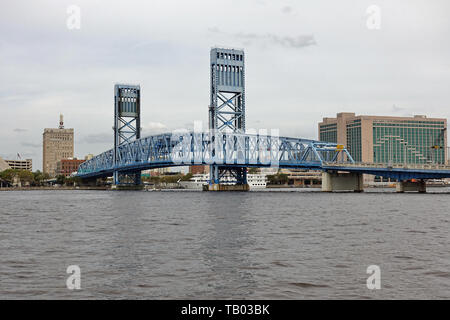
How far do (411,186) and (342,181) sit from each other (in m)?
17.9

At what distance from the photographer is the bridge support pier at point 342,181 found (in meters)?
153

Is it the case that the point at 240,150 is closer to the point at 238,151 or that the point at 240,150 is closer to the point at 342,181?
the point at 238,151

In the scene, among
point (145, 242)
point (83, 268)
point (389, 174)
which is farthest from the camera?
point (389, 174)

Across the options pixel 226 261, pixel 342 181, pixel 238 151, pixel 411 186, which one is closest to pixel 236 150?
pixel 238 151

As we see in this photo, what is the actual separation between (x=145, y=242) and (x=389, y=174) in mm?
108974

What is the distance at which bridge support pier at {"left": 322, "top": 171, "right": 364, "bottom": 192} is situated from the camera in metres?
153

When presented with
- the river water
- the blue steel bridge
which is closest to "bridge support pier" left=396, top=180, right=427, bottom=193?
the blue steel bridge

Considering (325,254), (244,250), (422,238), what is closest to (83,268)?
(244,250)

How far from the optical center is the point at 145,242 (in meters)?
34.8

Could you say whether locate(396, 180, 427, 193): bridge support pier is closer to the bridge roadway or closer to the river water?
the bridge roadway

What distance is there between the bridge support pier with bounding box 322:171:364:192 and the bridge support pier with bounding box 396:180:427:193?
10.4 meters

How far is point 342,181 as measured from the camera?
153750mm

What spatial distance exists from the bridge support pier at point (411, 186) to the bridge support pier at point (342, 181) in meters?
10.4
